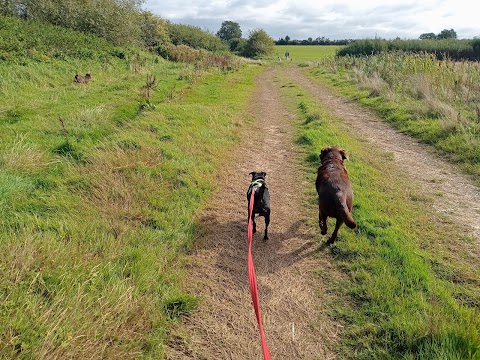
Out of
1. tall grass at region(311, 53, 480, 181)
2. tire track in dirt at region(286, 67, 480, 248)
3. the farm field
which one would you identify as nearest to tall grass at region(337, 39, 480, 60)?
tall grass at region(311, 53, 480, 181)

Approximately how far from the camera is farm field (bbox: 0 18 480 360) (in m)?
2.65

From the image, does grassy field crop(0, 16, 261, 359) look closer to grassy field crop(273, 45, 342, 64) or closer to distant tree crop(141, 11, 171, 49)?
distant tree crop(141, 11, 171, 49)

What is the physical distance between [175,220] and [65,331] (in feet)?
7.39

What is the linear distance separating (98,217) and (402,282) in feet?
11.5

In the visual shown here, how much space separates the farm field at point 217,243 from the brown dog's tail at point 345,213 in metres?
0.51

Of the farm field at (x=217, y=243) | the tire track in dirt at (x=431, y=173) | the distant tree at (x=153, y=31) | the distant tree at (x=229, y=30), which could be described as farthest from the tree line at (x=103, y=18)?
the distant tree at (x=229, y=30)

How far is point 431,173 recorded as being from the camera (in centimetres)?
666

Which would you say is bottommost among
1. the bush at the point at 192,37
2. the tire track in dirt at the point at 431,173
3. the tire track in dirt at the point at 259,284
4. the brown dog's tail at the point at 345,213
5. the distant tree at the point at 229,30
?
the tire track in dirt at the point at 259,284

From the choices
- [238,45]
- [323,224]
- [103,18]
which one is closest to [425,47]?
[238,45]

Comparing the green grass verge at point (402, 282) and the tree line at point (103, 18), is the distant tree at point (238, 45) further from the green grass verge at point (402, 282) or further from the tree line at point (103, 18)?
the green grass verge at point (402, 282)

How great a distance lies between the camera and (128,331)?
2621 mm

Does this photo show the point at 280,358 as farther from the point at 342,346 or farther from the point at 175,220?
the point at 175,220

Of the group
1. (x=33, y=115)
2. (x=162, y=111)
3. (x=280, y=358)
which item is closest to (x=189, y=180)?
(x=280, y=358)

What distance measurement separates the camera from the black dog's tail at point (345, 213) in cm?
358
